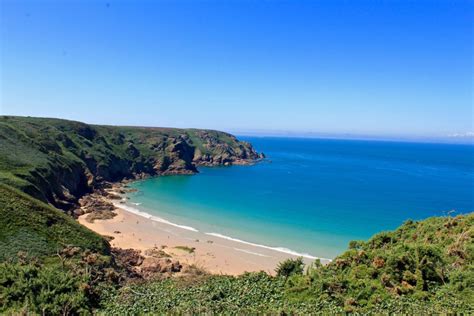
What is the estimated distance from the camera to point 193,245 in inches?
1578

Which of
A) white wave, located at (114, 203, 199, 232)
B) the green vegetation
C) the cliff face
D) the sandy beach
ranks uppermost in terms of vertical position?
the cliff face

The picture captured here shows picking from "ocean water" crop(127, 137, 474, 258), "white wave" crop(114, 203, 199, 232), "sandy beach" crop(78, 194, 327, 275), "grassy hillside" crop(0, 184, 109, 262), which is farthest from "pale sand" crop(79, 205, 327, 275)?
"grassy hillside" crop(0, 184, 109, 262)

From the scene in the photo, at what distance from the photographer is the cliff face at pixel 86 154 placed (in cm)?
4688

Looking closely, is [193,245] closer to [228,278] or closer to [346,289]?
[228,278]

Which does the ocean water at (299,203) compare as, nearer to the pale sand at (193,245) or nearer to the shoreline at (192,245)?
the shoreline at (192,245)

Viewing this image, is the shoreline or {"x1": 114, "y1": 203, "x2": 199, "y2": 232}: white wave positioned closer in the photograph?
the shoreline

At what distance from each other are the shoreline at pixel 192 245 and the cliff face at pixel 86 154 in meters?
10.4

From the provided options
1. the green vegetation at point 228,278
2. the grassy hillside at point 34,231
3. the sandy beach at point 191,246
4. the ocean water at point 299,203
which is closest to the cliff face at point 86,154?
the green vegetation at point 228,278

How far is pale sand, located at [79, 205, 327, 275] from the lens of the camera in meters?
34.7

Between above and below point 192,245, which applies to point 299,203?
above

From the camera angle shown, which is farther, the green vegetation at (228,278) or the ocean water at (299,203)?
Result: the ocean water at (299,203)

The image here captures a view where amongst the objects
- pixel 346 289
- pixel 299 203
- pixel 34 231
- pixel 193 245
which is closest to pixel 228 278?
pixel 346 289

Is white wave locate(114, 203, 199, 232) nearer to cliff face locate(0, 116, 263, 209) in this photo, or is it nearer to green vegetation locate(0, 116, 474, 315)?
cliff face locate(0, 116, 263, 209)

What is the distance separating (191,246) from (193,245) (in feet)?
1.39
